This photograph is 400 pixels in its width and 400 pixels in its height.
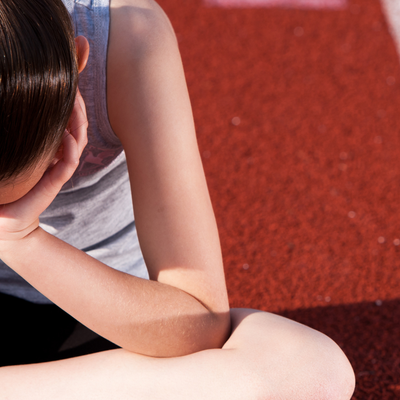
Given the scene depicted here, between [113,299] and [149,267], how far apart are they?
0.33 ft

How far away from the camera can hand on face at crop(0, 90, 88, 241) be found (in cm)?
67

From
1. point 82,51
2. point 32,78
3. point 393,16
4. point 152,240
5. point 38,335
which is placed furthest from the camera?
point 393,16

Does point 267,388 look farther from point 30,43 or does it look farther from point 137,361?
point 30,43

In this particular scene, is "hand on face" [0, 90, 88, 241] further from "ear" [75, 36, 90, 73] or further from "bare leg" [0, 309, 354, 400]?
"bare leg" [0, 309, 354, 400]

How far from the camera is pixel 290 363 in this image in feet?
2.29

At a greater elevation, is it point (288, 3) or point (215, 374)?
point (288, 3)

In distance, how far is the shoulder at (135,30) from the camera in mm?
723

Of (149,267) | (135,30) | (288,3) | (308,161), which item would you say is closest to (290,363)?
(149,267)

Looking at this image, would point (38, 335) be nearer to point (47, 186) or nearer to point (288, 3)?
point (47, 186)

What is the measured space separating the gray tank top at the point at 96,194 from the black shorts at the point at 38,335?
2 cm

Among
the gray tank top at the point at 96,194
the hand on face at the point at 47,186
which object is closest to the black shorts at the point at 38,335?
the gray tank top at the point at 96,194

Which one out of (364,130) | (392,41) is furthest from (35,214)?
(392,41)

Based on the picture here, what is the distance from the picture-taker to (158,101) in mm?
740

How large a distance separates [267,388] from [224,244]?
71 centimetres
